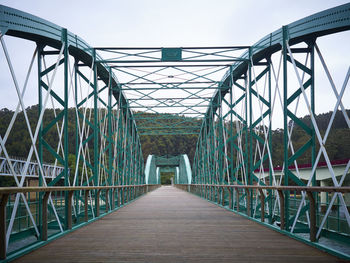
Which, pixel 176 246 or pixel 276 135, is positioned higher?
pixel 276 135

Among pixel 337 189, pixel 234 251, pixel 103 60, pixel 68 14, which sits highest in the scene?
pixel 68 14

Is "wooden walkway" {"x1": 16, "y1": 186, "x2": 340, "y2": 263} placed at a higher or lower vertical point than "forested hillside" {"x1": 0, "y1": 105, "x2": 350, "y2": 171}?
lower

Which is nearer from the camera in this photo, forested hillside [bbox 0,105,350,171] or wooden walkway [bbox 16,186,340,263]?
wooden walkway [bbox 16,186,340,263]

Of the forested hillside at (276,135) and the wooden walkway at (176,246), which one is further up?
the forested hillside at (276,135)

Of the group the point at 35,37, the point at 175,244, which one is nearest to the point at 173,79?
the point at 35,37

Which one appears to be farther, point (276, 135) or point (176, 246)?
point (276, 135)

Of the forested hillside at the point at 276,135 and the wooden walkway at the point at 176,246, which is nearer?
the wooden walkway at the point at 176,246

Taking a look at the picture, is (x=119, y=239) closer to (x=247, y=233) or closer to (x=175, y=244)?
(x=175, y=244)

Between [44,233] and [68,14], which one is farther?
[68,14]

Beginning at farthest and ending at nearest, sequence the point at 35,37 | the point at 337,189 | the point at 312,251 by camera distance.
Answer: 1. the point at 35,37
2. the point at 312,251
3. the point at 337,189

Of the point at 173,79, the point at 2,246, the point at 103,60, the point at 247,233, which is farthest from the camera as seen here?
the point at 173,79

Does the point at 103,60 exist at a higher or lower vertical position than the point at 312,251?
higher

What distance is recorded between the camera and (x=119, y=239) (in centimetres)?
598

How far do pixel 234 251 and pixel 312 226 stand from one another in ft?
3.60
